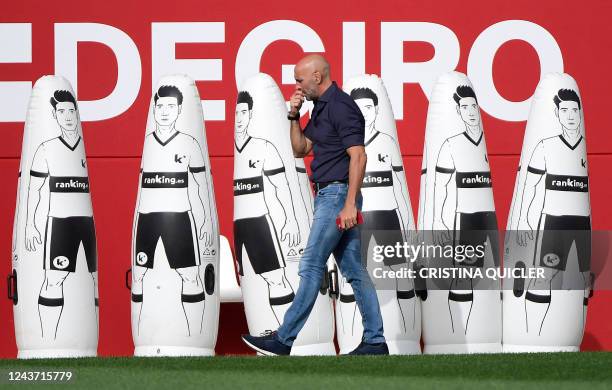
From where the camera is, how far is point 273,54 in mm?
5773

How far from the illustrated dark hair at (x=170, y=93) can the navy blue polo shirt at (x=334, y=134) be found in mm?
828

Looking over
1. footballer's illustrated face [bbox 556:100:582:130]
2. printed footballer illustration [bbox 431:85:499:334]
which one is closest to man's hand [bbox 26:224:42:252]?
printed footballer illustration [bbox 431:85:499:334]

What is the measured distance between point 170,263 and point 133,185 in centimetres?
107

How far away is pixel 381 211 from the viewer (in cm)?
490

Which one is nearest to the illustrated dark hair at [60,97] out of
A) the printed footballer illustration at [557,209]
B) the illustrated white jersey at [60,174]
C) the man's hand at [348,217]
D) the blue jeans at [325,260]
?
the illustrated white jersey at [60,174]

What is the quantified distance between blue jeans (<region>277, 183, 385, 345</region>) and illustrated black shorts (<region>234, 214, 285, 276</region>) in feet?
2.45

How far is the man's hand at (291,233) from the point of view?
4.88 metres

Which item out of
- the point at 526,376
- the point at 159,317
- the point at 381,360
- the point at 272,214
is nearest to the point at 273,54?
the point at 272,214

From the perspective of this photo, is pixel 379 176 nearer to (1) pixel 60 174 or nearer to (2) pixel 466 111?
(2) pixel 466 111

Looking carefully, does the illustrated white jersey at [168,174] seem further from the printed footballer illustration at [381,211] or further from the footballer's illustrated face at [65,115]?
the printed footballer illustration at [381,211]

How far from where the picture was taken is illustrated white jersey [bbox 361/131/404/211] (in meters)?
4.90

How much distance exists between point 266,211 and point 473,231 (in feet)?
2.63

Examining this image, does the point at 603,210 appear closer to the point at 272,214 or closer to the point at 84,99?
the point at 272,214

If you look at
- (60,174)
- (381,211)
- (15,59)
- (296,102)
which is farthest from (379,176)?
(15,59)
